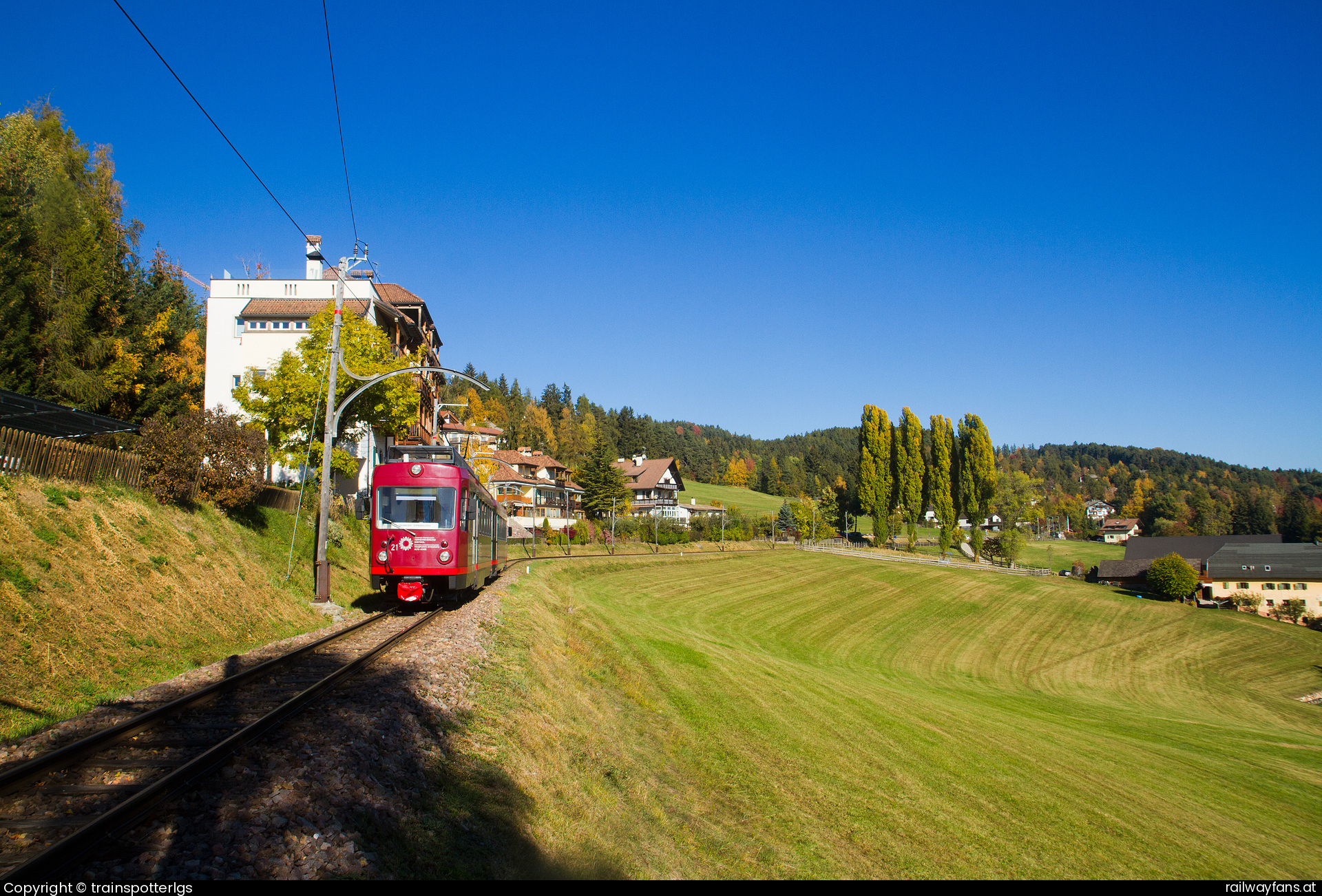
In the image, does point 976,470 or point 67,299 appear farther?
point 976,470

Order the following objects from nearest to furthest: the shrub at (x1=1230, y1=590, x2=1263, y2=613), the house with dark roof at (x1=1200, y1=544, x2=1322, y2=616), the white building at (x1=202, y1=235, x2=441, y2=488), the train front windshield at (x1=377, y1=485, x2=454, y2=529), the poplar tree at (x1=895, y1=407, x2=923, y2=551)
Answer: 1. the train front windshield at (x1=377, y1=485, x2=454, y2=529)
2. the white building at (x1=202, y1=235, x2=441, y2=488)
3. the shrub at (x1=1230, y1=590, x2=1263, y2=613)
4. the house with dark roof at (x1=1200, y1=544, x2=1322, y2=616)
5. the poplar tree at (x1=895, y1=407, x2=923, y2=551)

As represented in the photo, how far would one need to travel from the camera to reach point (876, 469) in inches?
3772

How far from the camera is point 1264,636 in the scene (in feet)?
167

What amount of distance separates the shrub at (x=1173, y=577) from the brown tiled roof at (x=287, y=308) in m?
75.0

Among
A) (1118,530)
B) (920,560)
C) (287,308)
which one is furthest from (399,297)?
(1118,530)

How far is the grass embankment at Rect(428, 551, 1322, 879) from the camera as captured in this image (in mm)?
8672

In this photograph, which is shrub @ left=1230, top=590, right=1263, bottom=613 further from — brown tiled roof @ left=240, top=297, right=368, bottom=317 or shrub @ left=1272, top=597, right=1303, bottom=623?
brown tiled roof @ left=240, top=297, right=368, bottom=317

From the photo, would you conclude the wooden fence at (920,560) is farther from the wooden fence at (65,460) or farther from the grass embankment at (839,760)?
the wooden fence at (65,460)

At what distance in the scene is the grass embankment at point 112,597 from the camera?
9773 mm

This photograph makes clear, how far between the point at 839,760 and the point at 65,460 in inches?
723

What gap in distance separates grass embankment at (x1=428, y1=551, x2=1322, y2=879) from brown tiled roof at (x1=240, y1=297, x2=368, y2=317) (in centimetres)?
2397

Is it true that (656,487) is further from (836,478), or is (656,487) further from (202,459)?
(202,459)

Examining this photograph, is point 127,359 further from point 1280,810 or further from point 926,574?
point 926,574

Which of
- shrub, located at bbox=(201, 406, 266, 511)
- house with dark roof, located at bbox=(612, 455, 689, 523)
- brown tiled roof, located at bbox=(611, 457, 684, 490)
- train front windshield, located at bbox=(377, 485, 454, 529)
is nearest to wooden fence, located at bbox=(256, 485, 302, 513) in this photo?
shrub, located at bbox=(201, 406, 266, 511)
